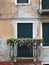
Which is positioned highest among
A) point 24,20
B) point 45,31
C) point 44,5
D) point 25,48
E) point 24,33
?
point 44,5

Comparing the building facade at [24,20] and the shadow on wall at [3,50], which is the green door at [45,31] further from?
the shadow on wall at [3,50]

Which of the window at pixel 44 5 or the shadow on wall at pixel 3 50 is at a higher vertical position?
the window at pixel 44 5

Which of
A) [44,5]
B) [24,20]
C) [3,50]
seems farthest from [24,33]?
[44,5]

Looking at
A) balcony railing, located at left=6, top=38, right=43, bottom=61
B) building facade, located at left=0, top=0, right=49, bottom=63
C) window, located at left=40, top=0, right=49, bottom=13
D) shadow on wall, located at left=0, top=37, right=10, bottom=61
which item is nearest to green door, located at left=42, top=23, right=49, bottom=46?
building facade, located at left=0, top=0, right=49, bottom=63

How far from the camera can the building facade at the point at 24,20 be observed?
23234mm

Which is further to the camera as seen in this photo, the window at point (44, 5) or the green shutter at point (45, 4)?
the green shutter at point (45, 4)

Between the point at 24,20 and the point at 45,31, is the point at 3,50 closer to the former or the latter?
the point at 24,20

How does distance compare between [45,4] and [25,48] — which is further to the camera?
[45,4]

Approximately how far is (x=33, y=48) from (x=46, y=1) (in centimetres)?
292

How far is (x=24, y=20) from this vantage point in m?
23.3

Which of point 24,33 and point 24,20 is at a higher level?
point 24,20

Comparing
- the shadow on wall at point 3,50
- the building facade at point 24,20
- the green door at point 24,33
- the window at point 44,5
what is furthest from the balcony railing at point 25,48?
the window at point 44,5

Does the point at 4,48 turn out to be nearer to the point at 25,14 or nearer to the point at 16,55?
the point at 16,55

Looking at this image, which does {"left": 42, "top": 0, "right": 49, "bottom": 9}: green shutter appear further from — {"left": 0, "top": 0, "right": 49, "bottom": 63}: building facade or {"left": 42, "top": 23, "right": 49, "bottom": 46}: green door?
{"left": 42, "top": 23, "right": 49, "bottom": 46}: green door
